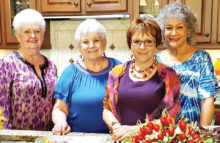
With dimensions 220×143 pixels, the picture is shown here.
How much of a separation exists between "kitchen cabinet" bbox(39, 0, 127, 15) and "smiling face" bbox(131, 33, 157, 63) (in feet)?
4.16

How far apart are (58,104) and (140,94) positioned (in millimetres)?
578

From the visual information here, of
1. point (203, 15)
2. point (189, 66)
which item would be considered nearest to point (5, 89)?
A: point (189, 66)

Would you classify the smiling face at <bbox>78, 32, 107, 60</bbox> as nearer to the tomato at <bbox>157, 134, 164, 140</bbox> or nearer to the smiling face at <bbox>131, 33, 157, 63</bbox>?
the smiling face at <bbox>131, 33, 157, 63</bbox>

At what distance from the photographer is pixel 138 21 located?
1338mm

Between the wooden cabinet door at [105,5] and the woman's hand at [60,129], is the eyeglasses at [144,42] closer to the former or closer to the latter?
the woman's hand at [60,129]

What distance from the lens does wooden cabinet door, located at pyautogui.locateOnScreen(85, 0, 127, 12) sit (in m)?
2.49

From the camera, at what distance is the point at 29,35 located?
1633mm

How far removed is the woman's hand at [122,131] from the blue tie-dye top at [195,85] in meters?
0.44

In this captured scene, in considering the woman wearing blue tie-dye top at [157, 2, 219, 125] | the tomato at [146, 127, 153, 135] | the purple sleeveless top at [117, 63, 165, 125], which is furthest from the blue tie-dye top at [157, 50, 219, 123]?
the tomato at [146, 127, 153, 135]

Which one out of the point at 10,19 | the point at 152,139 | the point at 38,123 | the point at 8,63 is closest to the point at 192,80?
the point at 152,139

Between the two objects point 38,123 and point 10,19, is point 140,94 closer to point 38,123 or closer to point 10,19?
point 38,123

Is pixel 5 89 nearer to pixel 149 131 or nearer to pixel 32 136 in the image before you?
pixel 32 136

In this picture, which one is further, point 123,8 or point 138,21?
point 123,8

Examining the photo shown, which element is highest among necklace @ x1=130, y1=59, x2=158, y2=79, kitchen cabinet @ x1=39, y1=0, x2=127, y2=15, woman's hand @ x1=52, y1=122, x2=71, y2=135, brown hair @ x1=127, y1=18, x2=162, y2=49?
kitchen cabinet @ x1=39, y1=0, x2=127, y2=15
